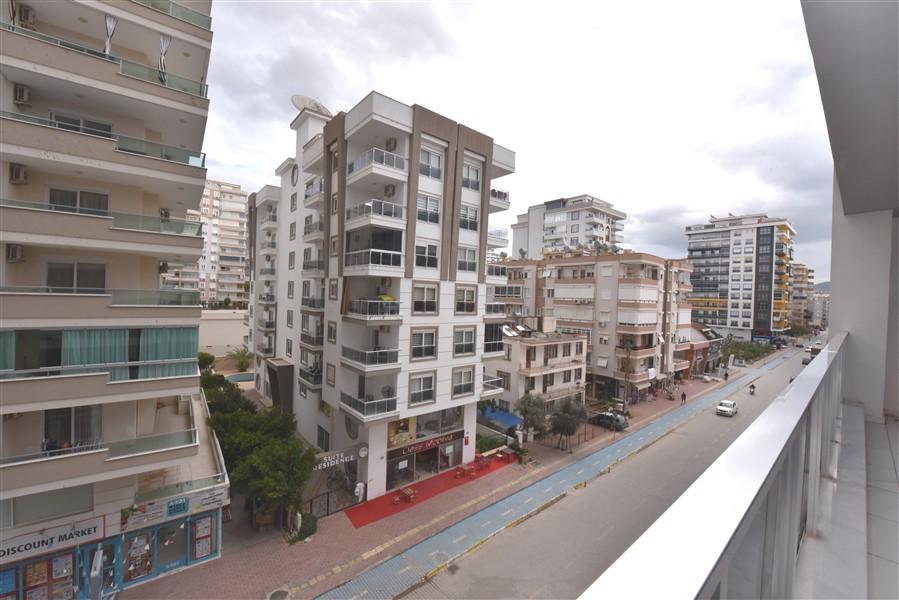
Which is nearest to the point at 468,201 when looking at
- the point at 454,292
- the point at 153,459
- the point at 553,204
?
the point at 454,292

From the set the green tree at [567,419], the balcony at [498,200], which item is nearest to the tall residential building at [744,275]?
the green tree at [567,419]

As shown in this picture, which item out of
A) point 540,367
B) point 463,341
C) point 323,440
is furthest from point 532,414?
point 323,440

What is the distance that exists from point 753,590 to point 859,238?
6.49 meters

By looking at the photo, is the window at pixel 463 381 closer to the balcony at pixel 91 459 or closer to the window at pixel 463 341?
the window at pixel 463 341

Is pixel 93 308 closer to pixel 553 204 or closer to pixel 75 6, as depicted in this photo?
pixel 75 6

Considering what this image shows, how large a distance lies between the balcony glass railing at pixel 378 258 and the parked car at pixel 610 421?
16.8 m

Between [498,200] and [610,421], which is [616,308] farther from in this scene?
[498,200]

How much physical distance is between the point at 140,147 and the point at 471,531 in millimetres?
14849

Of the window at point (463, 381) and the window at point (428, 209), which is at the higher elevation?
the window at point (428, 209)

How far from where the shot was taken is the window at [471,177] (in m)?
17.6

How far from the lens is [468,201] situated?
17.7 meters

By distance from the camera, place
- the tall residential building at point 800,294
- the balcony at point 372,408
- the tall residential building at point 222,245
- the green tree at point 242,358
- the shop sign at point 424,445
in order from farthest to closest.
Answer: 1. the tall residential building at point 800,294
2. the tall residential building at point 222,245
3. the green tree at point 242,358
4. the shop sign at point 424,445
5. the balcony at point 372,408

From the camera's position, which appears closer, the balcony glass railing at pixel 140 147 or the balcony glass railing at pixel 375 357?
the balcony glass railing at pixel 140 147

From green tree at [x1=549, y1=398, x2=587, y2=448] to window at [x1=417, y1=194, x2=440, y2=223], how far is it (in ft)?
37.9
